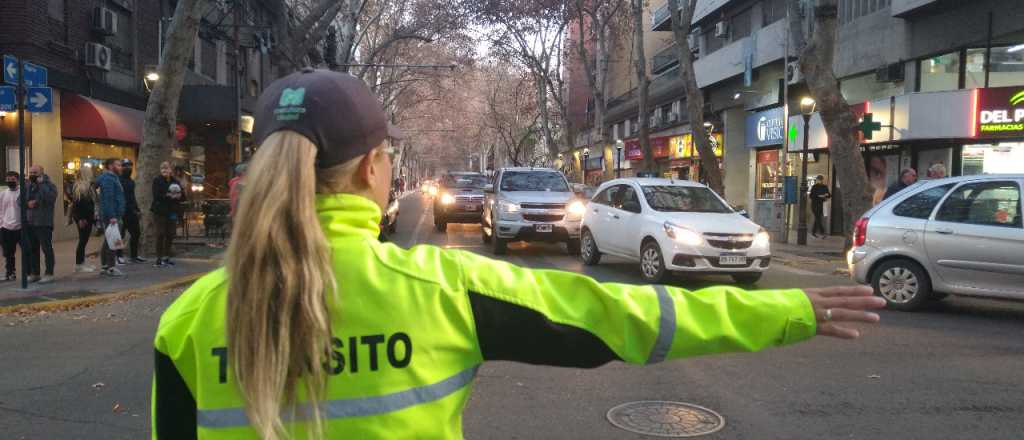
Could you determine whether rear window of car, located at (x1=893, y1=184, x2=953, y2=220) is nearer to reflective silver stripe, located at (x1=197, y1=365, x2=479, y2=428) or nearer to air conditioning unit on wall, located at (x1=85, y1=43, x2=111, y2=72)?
reflective silver stripe, located at (x1=197, y1=365, x2=479, y2=428)

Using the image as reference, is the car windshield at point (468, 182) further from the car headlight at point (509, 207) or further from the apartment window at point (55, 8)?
the apartment window at point (55, 8)

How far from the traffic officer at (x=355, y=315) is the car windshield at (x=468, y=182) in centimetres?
2188

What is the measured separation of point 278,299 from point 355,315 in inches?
5.4

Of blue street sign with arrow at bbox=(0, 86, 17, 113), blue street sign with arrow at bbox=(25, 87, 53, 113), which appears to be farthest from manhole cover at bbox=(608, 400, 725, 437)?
blue street sign with arrow at bbox=(0, 86, 17, 113)

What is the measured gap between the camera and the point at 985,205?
8609mm

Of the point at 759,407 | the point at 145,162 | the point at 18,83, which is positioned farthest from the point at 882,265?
the point at 145,162

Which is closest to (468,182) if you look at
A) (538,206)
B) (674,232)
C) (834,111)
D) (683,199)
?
(538,206)

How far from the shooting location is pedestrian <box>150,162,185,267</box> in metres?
13.2

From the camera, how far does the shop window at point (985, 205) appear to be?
8422mm

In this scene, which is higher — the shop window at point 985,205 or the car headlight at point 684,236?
the shop window at point 985,205

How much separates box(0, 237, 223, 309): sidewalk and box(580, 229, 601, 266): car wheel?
637 cm

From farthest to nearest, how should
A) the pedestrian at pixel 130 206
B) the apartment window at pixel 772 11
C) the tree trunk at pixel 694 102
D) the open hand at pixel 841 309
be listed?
the apartment window at pixel 772 11 < the tree trunk at pixel 694 102 < the pedestrian at pixel 130 206 < the open hand at pixel 841 309

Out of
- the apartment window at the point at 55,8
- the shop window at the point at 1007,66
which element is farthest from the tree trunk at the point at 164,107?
the shop window at the point at 1007,66

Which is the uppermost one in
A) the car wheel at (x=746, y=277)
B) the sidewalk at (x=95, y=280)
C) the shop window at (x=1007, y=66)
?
the shop window at (x=1007, y=66)
